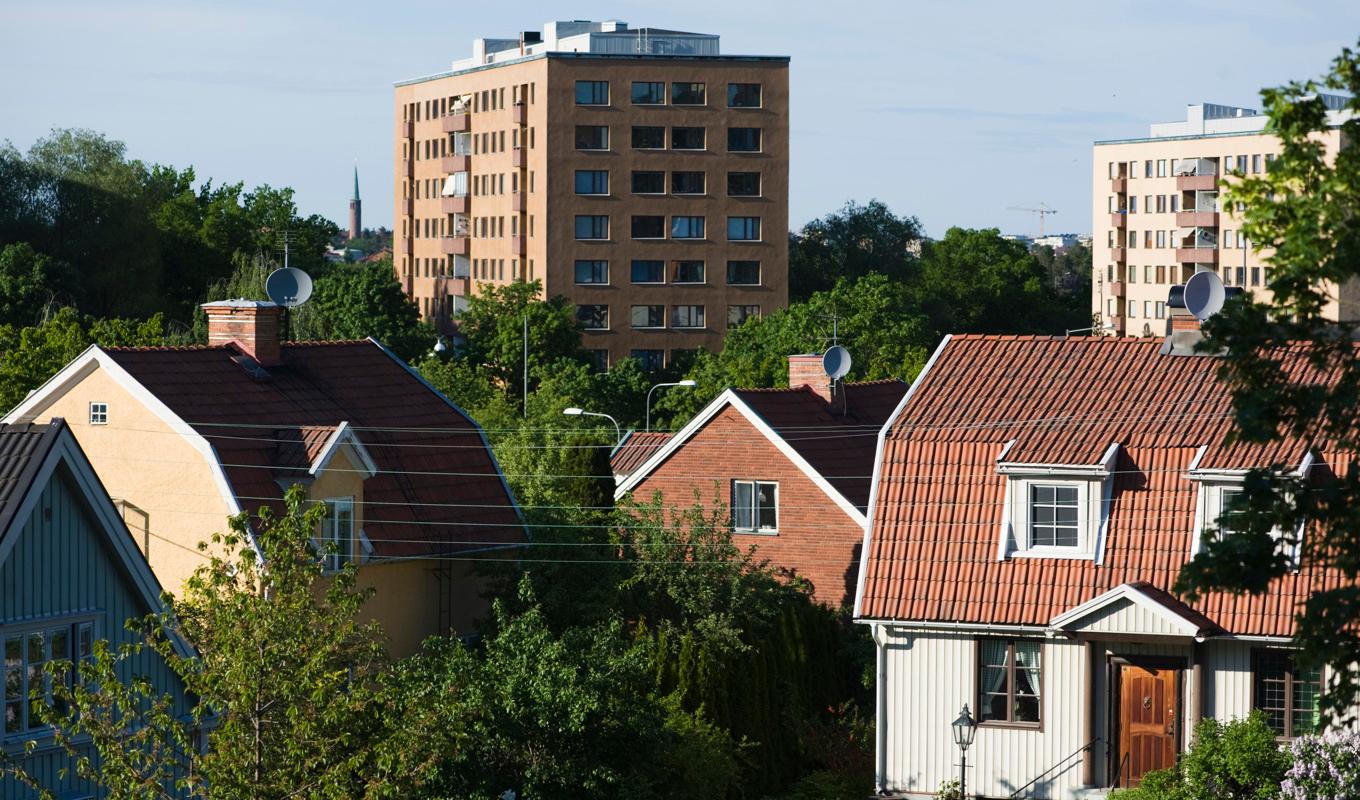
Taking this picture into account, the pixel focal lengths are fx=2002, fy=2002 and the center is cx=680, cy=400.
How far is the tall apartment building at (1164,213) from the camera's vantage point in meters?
131

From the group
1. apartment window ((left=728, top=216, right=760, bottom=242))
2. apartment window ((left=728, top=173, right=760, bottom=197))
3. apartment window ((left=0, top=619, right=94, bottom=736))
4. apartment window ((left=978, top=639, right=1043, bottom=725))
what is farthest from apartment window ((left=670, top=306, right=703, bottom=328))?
apartment window ((left=0, top=619, right=94, bottom=736))

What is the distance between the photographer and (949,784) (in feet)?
101

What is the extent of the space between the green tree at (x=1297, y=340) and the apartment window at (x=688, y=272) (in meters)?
100

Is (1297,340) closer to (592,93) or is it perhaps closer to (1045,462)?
(1045,462)

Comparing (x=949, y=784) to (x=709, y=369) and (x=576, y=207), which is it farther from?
(x=576, y=207)

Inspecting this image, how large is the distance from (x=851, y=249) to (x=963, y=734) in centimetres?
11337

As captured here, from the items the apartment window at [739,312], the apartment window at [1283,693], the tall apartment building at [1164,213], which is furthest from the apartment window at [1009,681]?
the tall apartment building at [1164,213]

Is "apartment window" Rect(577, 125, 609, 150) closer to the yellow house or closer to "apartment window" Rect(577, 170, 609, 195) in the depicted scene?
"apartment window" Rect(577, 170, 609, 195)

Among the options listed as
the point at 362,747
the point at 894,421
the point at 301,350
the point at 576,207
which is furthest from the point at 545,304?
the point at 362,747

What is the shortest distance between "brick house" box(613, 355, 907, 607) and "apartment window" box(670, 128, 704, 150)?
70.2 m

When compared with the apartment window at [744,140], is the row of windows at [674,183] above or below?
below

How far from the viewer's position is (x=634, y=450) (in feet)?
175

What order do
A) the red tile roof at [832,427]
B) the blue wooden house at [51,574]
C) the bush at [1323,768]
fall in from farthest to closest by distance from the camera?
the red tile roof at [832,427]
the bush at [1323,768]
the blue wooden house at [51,574]

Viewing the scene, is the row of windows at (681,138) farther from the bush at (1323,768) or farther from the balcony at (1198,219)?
the bush at (1323,768)
